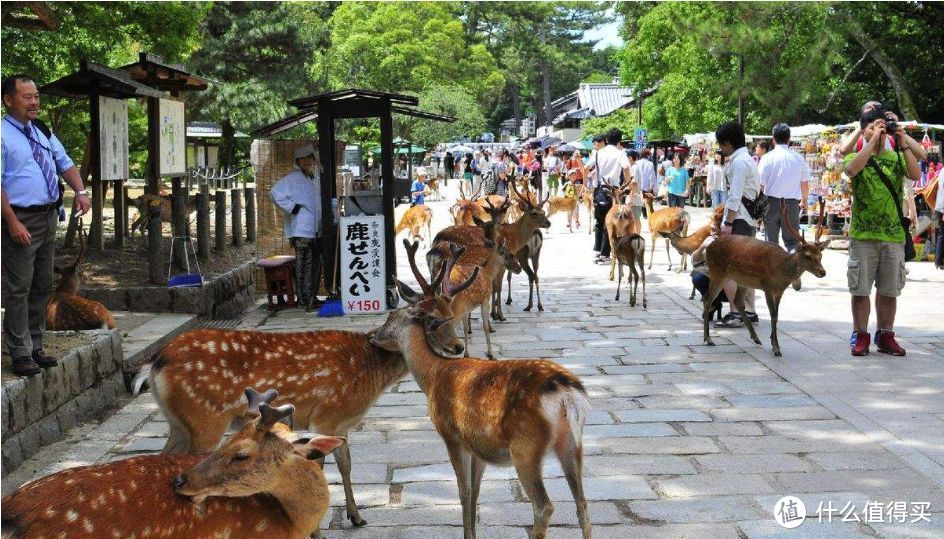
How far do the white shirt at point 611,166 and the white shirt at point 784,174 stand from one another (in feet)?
14.1

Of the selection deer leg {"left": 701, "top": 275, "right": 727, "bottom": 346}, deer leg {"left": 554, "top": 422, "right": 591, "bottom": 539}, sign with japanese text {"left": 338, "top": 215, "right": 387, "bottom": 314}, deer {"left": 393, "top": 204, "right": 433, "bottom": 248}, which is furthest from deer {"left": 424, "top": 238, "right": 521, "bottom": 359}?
deer {"left": 393, "top": 204, "right": 433, "bottom": 248}

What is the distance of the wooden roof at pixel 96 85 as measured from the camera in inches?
389

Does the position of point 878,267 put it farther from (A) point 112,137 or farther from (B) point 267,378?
(A) point 112,137

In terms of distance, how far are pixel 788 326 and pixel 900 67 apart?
1718 cm

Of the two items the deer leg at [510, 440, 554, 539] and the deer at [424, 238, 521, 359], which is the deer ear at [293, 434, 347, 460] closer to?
the deer leg at [510, 440, 554, 539]

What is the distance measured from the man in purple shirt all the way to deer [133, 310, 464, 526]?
1387mm

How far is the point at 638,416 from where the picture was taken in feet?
20.3

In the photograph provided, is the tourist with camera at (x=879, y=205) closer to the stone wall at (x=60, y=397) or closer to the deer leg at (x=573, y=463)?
the deer leg at (x=573, y=463)

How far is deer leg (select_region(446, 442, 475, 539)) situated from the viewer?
4.10 meters

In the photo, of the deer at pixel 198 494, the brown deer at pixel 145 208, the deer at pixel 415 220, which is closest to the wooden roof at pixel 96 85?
the brown deer at pixel 145 208

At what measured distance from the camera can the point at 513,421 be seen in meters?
3.82

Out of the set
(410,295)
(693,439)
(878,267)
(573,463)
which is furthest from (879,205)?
(573,463)

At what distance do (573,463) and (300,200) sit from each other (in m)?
6.96

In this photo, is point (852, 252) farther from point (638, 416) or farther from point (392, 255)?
point (392, 255)
